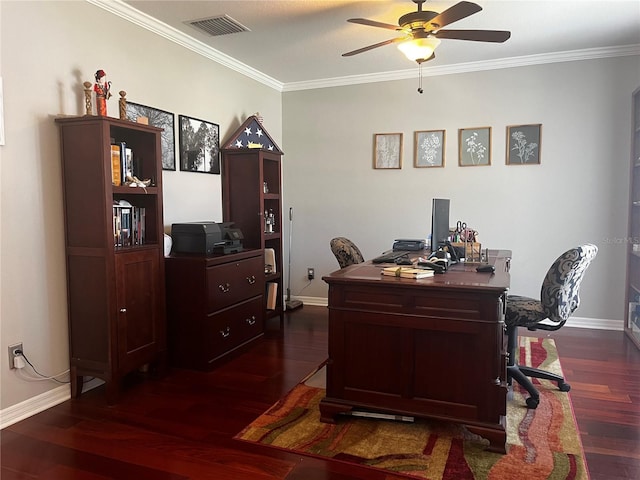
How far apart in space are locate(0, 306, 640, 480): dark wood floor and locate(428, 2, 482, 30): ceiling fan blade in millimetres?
2354

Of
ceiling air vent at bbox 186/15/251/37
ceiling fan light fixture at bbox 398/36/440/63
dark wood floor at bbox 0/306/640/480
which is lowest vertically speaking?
dark wood floor at bbox 0/306/640/480

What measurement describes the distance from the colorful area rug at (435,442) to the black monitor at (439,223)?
3.63 feet

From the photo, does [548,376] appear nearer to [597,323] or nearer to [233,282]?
[597,323]

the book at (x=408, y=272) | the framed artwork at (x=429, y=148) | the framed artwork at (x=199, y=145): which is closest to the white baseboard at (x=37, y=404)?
the framed artwork at (x=199, y=145)

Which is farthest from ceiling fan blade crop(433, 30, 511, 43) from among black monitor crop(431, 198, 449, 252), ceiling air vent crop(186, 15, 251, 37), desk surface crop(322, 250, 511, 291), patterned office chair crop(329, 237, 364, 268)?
patterned office chair crop(329, 237, 364, 268)

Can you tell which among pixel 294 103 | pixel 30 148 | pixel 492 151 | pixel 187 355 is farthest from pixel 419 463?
pixel 294 103

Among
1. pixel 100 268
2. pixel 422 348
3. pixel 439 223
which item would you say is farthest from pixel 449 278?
pixel 100 268

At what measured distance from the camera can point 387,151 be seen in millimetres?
5355

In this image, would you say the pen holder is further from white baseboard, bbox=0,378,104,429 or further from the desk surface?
white baseboard, bbox=0,378,104,429

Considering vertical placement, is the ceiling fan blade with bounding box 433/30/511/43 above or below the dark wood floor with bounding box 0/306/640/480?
above

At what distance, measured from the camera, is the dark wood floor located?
2293 mm

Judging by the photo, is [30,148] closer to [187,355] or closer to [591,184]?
[187,355]

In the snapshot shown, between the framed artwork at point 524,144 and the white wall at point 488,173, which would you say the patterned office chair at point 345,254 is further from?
the framed artwork at point 524,144

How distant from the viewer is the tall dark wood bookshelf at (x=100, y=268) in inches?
115
